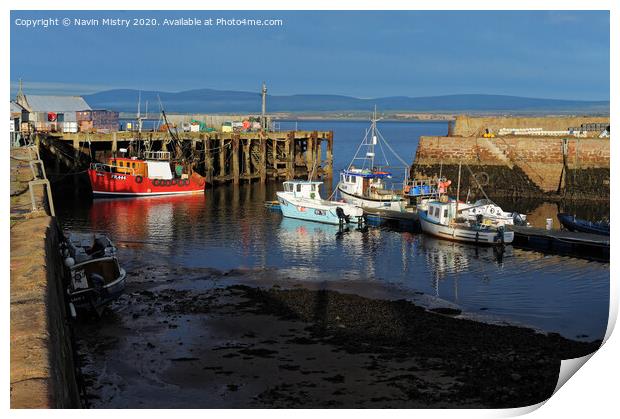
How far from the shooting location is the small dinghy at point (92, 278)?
1895 cm

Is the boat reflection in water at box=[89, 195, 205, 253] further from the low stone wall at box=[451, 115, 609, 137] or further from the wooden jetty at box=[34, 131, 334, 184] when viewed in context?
the low stone wall at box=[451, 115, 609, 137]

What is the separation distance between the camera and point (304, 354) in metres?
17.0

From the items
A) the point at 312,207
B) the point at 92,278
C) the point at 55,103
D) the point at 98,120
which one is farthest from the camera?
the point at 98,120

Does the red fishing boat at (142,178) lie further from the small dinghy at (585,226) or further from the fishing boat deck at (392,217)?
the small dinghy at (585,226)

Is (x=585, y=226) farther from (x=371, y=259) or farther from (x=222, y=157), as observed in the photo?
(x=222, y=157)

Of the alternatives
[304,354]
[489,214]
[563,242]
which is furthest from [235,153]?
[304,354]

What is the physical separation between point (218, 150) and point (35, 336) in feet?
163

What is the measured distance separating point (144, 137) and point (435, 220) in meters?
25.5

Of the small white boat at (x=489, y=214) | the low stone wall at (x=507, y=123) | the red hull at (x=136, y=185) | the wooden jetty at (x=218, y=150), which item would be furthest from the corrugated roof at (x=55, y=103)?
the small white boat at (x=489, y=214)

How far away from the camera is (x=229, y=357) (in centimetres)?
1667

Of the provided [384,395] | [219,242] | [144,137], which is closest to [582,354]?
[384,395]

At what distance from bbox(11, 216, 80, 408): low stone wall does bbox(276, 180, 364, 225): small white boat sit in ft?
82.4

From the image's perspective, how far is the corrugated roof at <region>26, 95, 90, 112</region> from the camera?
61.0 metres

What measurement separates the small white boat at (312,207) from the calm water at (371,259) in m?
0.70
